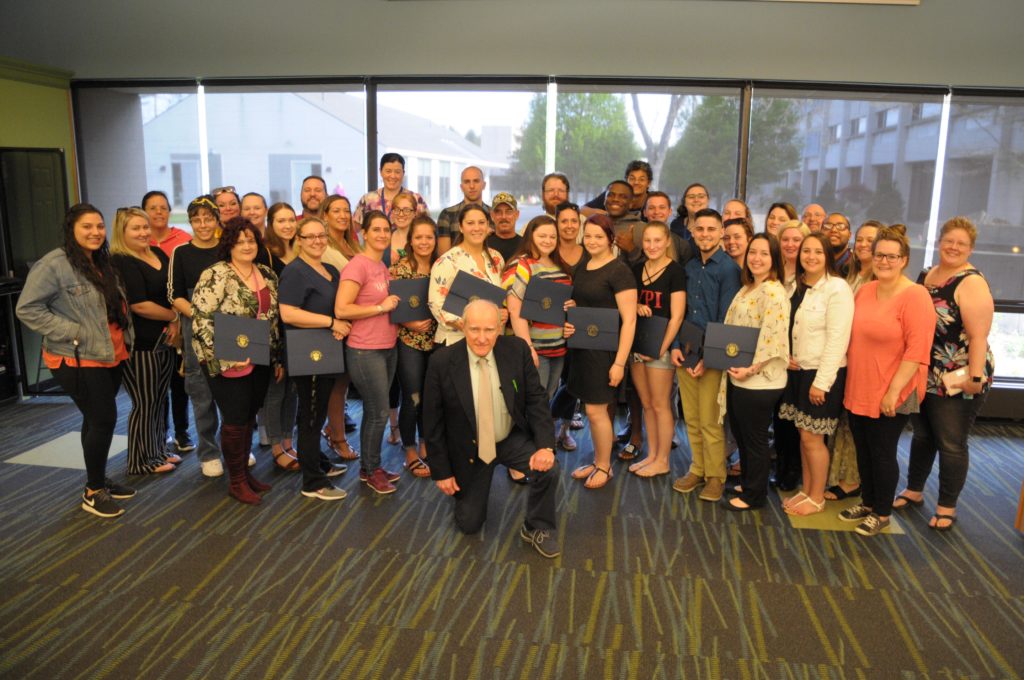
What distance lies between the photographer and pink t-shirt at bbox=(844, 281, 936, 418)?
10.4 feet

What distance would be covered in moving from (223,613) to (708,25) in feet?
16.9

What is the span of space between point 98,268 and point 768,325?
3.35 m

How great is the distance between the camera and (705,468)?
12.7ft

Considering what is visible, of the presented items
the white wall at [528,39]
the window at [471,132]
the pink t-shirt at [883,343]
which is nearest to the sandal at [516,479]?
the pink t-shirt at [883,343]

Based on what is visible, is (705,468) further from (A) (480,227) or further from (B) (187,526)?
(B) (187,526)

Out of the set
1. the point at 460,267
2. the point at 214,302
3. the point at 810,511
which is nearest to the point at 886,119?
the point at 810,511

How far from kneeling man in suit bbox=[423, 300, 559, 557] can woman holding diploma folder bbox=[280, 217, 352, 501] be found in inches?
29.1

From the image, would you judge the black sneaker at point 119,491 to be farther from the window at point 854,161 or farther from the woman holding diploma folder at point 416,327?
the window at point 854,161

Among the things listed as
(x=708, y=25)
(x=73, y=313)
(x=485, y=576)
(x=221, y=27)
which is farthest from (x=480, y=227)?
(x=221, y=27)

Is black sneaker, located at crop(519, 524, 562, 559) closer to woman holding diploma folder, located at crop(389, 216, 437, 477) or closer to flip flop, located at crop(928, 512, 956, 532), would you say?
woman holding diploma folder, located at crop(389, 216, 437, 477)

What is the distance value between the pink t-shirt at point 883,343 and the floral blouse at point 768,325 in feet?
1.04

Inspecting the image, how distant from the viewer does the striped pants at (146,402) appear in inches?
158

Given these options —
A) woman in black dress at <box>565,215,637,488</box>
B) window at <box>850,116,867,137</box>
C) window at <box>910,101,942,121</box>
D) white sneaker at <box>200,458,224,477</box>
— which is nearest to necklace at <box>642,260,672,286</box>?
woman in black dress at <box>565,215,637,488</box>

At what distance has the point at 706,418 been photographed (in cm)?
377
